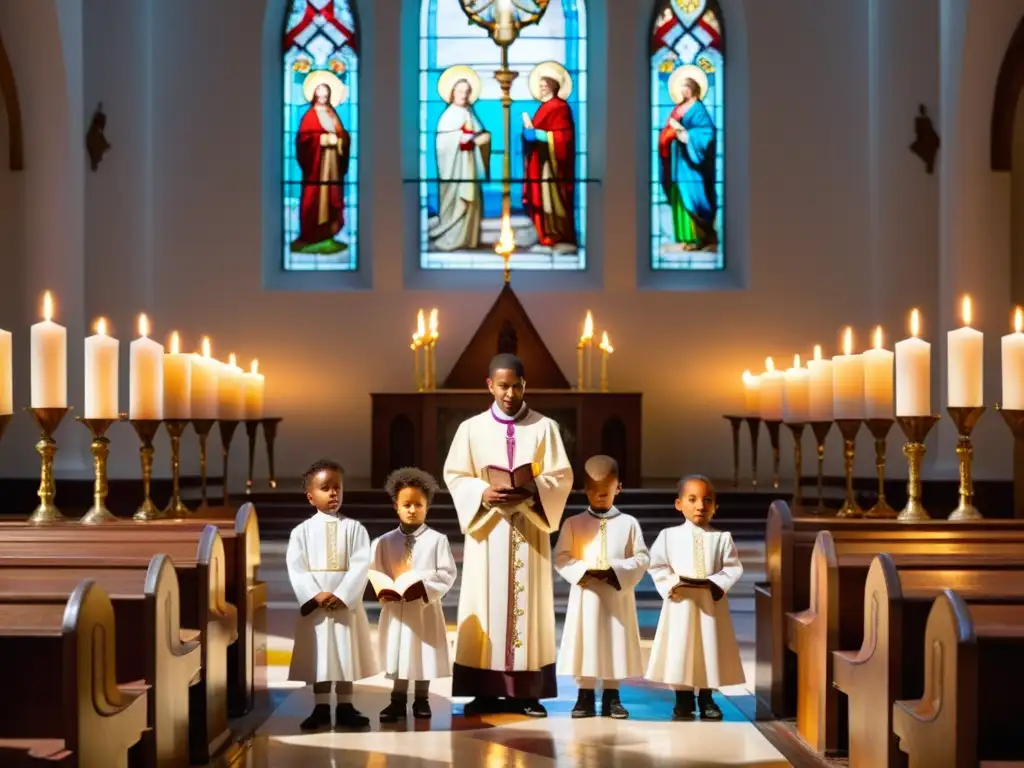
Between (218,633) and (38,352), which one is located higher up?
(38,352)

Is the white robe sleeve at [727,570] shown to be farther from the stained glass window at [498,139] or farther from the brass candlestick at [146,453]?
the stained glass window at [498,139]

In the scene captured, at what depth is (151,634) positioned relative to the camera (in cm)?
454

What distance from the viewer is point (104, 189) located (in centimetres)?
1338

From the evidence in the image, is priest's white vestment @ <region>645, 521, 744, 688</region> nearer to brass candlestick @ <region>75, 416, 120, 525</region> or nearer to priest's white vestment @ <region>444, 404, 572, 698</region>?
priest's white vestment @ <region>444, 404, 572, 698</region>

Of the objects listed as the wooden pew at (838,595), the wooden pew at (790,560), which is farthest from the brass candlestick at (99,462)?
the wooden pew at (838,595)

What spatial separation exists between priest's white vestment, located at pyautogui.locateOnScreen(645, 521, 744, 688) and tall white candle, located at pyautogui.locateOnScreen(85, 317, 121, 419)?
2357mm

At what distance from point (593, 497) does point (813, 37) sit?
8952 mm

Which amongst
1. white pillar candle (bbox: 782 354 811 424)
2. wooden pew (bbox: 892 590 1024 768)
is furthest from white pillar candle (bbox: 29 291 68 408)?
white pillar candle (bbox: 782 354 811 424)

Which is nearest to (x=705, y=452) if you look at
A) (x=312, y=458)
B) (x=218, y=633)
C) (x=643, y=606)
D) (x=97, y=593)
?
(x=312, y=458)

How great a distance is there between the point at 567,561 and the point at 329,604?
989 mm

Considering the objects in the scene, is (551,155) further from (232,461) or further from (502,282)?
(232,461)

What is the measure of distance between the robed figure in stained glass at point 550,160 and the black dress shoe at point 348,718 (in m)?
8.80

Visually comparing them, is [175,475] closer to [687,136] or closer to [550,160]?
[550,160]

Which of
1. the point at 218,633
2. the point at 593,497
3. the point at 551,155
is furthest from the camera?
the point at 551,155
